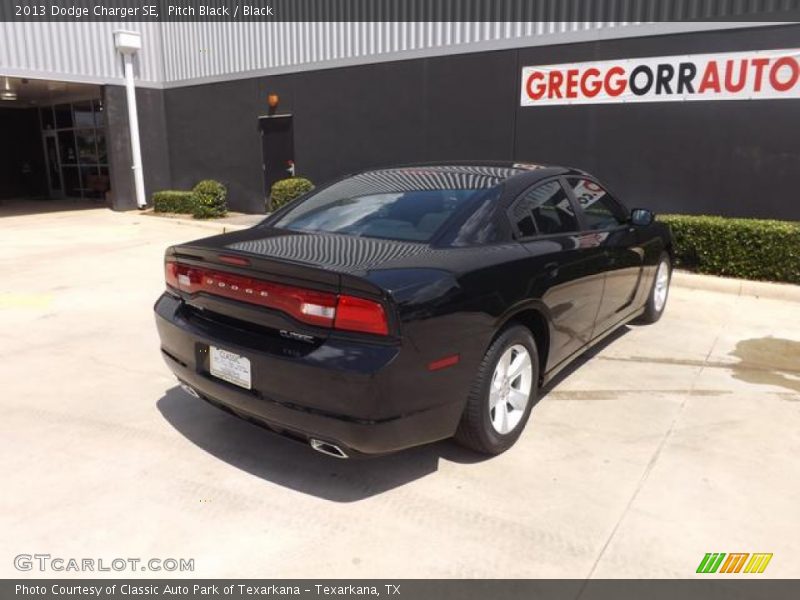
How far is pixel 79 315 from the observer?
6.16 meters

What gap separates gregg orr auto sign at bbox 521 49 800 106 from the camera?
7.83 m

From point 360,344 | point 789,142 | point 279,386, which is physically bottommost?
point 279,386

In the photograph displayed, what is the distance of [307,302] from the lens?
2734 millimetres

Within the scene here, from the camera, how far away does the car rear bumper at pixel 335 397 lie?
260 centimetres

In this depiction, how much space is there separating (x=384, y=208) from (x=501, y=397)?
130 centimetres

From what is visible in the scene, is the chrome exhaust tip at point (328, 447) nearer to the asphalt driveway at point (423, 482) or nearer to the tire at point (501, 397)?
the asphalt driveway at point (423, 482)

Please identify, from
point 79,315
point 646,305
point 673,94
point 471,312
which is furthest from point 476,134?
point 471,312

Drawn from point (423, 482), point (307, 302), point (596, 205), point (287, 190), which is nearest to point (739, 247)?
point (596, 205)

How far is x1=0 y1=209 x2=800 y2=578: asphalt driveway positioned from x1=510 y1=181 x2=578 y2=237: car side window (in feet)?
3.84

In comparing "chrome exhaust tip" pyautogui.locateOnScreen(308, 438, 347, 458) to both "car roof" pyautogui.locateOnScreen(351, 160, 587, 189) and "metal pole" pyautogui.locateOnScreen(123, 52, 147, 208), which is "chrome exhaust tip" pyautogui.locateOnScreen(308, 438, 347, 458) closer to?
"car roof" pyautogui.locateOnScreen(351, 160, 587, 189)

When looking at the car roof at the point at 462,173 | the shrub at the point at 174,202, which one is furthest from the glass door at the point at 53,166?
the car roof at the point at 462,173

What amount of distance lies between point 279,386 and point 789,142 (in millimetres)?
8003

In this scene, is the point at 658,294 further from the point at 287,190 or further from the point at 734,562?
the point at 287,190
